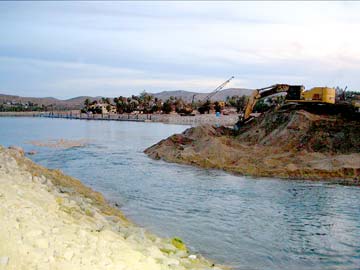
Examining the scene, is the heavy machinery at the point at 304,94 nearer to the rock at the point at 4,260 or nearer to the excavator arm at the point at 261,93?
the excavator arm at the point at 261,93

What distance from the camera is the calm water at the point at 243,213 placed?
959 cm

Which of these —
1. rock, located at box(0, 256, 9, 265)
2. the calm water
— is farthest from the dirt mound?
rock, located at box(0, 256, 9, 265)

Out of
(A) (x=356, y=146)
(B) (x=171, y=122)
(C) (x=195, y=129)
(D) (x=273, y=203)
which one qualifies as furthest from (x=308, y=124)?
(B) (x=171, y=122)

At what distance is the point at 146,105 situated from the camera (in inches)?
5089

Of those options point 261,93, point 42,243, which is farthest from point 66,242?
point 261,93

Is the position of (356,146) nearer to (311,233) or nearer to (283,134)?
(283,134)

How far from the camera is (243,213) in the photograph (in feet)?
43.1

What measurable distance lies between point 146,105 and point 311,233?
11903 cm

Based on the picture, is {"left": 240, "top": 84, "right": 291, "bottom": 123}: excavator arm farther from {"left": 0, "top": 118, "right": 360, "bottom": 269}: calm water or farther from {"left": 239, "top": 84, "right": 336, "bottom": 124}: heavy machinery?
{"left": 0, "top": 118, "right": 360, "bottom": 269}: calm water

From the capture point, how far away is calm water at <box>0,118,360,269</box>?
959 centimetres

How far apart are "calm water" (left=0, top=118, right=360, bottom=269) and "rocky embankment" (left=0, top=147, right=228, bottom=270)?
6.36ft

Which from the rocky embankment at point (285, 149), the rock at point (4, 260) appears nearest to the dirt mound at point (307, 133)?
the rocky embankment at point (285, 149)

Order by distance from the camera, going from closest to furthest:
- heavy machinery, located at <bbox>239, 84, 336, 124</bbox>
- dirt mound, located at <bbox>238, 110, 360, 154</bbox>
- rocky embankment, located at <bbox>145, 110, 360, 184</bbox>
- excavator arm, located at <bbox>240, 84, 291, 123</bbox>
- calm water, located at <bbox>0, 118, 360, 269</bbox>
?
calm water, located at <bbox>0, 118, 360, 269</bbox>
rocky embankment, located at <bbox>145, 110, 360, 184</bbox>
dirt mound, located at <bbox>238, 110, 360, 154</bbox>
heavy machinery, located at <bbox>239, 84, 336, 124</bbox>
excavator arm, located at <bbox>240, 84, 291, 123</bbox>

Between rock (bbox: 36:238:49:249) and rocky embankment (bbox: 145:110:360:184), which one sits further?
rocky embankment (bbox: 145:110:360:184)
